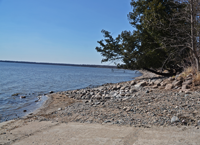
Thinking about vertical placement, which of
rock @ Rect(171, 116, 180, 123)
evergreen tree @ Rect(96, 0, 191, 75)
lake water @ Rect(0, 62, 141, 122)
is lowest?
lake water @ Rect(0, 62, 141, 122)

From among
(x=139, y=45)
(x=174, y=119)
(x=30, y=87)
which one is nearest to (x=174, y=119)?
(x=174, y=119)

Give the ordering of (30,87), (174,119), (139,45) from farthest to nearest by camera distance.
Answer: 1. (30,87)
2. (139,45)
3. (174,119)

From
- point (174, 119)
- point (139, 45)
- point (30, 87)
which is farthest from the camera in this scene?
point (30, 87)

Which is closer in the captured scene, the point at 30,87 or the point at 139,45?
the point at 139,45

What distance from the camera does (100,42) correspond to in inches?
709

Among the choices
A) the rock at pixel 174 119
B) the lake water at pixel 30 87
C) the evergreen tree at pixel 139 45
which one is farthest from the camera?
the evergreen tree at pixel 139 45

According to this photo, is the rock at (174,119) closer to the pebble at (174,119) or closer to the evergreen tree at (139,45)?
the pebble at (174,119)

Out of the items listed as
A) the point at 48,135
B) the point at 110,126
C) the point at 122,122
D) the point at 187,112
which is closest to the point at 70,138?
the point at 48,135

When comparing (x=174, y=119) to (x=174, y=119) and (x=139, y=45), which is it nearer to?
(x=174, y=119)

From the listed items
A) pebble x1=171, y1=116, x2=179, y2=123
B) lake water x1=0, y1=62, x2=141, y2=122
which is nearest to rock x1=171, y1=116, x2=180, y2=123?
pebble x1=171, y1=116, x2=179, y2=123

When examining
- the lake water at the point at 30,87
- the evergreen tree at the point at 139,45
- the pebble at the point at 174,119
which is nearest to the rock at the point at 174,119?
the pebble at the point at 174,119

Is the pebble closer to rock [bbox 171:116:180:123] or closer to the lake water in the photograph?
rock [bbox 171:116:180:123]

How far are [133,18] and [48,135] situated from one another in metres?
A: 15.7

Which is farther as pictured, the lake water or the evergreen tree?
the evergreen tree
